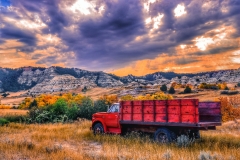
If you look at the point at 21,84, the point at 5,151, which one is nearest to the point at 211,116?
the point at 5,151

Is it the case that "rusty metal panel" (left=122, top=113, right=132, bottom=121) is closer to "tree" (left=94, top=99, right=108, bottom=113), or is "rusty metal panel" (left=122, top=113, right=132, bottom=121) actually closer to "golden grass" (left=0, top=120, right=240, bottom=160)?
"golden grass" (left=0, top=120, right=240, bottom=160)

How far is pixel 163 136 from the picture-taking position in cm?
1077

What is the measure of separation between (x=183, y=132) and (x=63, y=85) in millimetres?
192721

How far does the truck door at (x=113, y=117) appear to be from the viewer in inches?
507

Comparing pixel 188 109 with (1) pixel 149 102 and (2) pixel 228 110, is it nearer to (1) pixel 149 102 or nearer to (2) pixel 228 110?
(1) pixel 149 102

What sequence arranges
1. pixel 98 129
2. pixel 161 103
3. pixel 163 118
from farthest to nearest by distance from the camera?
pixel 98 129
pixel 161 103
pixel 163 118

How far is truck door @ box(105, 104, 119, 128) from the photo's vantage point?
42.2 ft

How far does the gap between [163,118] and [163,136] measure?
0.83 meters

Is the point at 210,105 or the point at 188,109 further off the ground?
the point at 210,105

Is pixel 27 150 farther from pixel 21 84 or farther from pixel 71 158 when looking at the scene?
pixel 21 84

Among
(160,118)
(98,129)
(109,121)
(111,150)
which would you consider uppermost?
(160,118)

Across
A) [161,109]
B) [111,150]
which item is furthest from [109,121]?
[111,150]

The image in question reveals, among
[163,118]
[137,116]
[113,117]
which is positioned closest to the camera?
[163,118]

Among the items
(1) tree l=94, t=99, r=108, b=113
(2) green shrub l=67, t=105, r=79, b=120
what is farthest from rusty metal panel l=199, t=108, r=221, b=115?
(2) green shrub l=67, t=105, r=79, b=120
